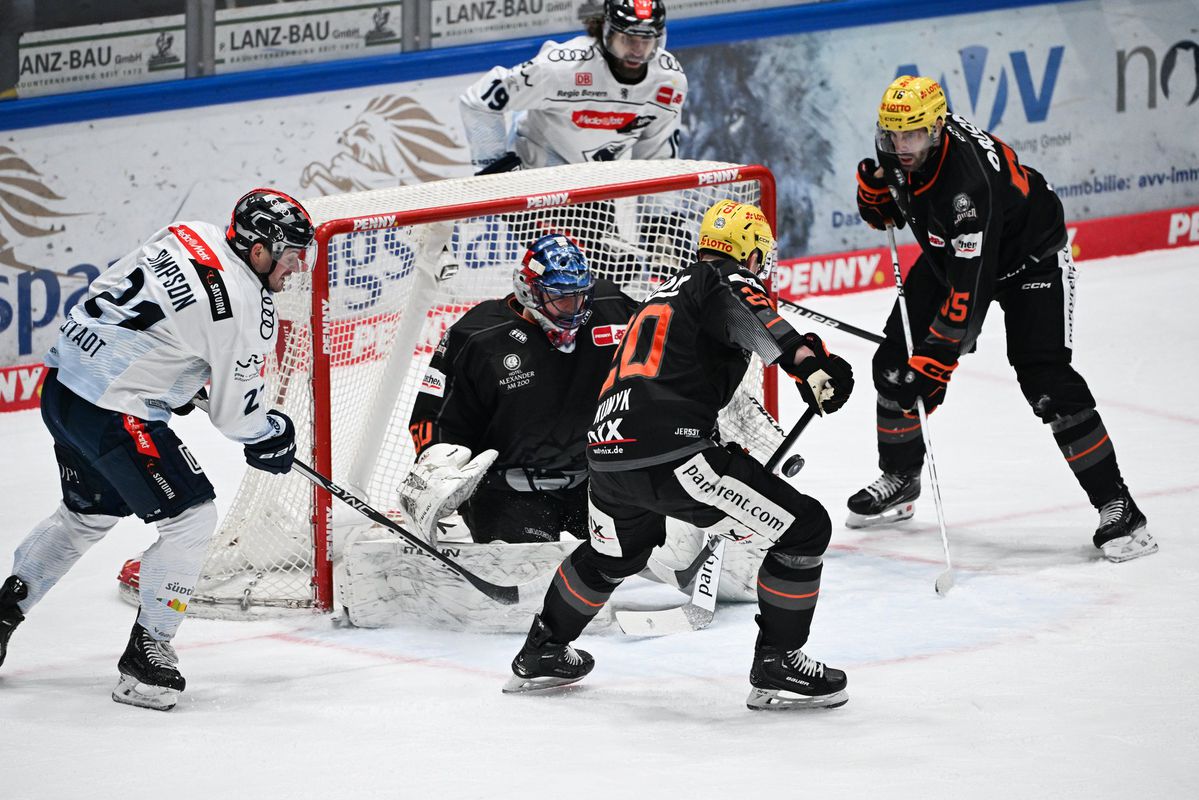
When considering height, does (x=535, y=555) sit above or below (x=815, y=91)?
below

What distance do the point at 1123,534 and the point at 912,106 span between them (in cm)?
141

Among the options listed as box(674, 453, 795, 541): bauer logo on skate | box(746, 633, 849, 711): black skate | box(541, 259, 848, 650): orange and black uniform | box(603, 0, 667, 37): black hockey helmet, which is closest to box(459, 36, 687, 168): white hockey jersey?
box(603, 0, 667, 37): black hockey helmet

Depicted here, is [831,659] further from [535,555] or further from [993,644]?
[535,555]

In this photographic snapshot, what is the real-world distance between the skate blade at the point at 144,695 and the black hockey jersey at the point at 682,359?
1.15 meters

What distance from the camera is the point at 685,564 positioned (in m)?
4.94

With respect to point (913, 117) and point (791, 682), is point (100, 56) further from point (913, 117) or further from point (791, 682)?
point (791, 682)

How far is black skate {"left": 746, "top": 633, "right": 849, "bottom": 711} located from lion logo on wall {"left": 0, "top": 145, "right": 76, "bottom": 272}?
380 cm

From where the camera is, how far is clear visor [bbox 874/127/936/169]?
5.00 metres

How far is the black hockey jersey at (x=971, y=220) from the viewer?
498 centimetres

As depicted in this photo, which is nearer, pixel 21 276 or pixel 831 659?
pixel 831 659

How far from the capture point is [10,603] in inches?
172

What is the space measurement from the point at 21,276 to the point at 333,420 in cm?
193

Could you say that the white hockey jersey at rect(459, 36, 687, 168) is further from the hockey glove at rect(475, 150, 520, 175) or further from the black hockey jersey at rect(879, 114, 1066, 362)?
the black hockey jersey at rect(879, 114, 1066, 362)

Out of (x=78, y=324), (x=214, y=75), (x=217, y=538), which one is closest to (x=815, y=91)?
(x=214, y=75)
